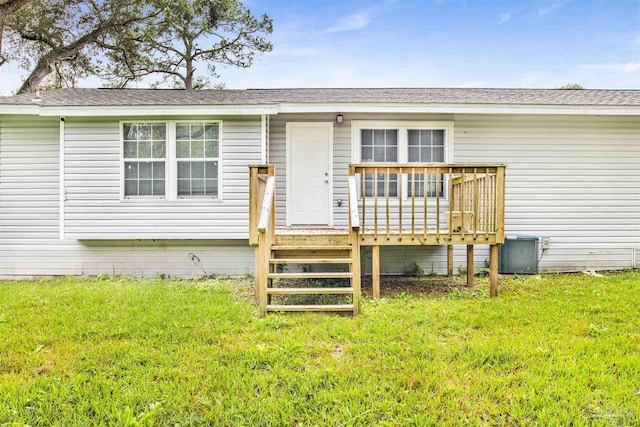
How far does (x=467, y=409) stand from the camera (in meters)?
2.41

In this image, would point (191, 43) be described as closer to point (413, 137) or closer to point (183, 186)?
point (183, 186)

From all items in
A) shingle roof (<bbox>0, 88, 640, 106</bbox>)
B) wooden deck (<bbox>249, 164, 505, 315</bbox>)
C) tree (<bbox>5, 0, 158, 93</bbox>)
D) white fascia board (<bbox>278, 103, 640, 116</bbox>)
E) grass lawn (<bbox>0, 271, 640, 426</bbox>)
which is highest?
tree (<bbox>5, 0, 158, 93</bbox>)

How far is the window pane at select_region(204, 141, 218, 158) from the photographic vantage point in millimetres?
6559

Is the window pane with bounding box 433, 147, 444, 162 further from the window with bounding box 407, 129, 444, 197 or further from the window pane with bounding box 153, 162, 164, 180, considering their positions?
the window pane with bounding box 153, 162, 164, 180

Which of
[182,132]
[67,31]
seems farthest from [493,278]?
[67,31]

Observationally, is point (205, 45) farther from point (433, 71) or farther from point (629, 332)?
point (629, 332)

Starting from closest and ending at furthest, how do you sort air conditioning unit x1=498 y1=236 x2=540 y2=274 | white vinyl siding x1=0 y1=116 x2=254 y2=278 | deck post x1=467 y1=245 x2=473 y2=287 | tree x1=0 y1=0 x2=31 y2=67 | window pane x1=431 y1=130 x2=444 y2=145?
1. deck post x1=467 y1=245 x2=473 y2=287
2. air conditioning unit x1=498 y1=236 x2=540 y2=274
3. white vinyl siding x1=0 y1=116 x2=254 y2=278
4. window pane x1=431 y1=130 x2=444 y2=145
5. tree x1=0 y1=0 x2=31 y2=67

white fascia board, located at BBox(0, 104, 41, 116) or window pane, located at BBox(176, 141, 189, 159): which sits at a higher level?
white fascia board, located at BBox(0, 104, 41, 116)

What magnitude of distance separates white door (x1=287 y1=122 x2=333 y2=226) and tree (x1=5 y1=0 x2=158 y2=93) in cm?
1137

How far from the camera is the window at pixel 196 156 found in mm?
6559

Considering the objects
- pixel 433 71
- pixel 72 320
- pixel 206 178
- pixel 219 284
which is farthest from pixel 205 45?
pixel 72 320

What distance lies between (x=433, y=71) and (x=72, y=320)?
725 inches

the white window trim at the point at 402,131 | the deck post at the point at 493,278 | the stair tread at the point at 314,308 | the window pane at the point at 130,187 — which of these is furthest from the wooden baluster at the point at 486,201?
the window pane at the point at 130,187

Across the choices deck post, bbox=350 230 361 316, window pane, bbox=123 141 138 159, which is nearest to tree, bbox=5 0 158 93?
window pane, bbox=123 141 138 159
